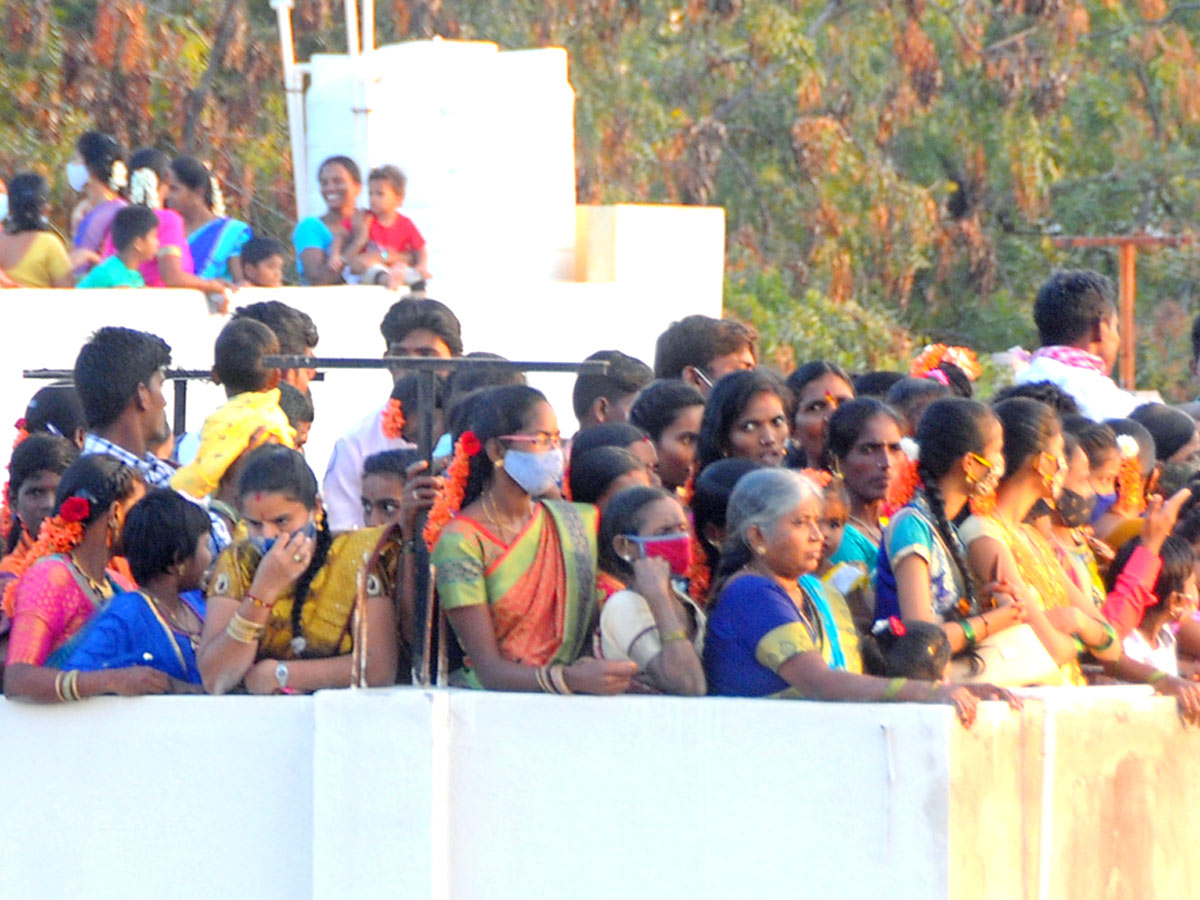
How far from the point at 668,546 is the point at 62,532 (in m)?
A: 1.54

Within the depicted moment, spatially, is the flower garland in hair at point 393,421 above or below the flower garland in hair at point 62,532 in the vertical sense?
above

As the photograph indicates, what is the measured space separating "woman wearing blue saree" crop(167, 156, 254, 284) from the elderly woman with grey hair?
5.69 m

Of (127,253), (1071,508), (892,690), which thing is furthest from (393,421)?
(127,253)

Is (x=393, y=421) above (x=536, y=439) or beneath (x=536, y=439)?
beneath

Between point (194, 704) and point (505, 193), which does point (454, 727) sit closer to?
point (194, 704)

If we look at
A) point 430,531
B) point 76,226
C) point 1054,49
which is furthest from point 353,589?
point 1054,49

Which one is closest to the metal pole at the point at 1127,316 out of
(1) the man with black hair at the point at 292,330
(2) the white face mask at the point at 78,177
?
(2) the white face mask at the point at 78,177

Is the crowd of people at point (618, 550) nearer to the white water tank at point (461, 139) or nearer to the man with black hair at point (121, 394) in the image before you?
the man with black hair at point (121, 394)

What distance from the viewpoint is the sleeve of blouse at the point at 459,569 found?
→ 5.10 meters

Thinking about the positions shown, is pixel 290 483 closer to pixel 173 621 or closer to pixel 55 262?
pixel 173 621

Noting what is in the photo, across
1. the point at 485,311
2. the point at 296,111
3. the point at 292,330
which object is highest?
the point at 296,111

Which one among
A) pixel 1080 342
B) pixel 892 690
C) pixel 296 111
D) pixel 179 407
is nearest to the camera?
pixel 892 690

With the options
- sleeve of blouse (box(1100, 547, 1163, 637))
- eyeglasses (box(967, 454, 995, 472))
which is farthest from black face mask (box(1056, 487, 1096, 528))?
eyeglasses (box(967, 454, 995, 472))

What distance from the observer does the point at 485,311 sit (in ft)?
36.6
